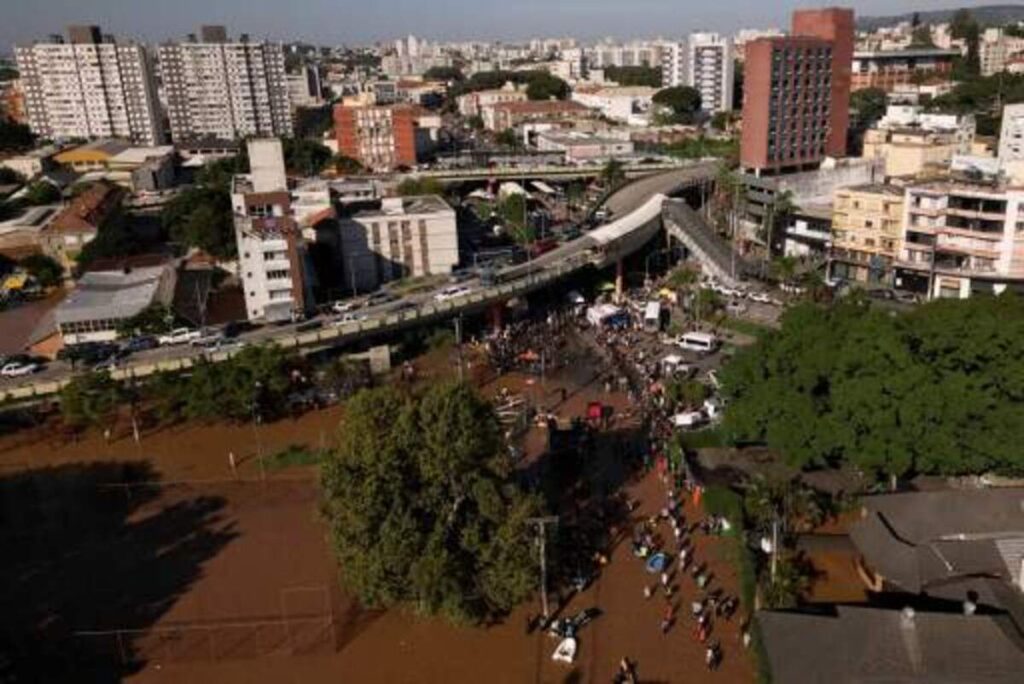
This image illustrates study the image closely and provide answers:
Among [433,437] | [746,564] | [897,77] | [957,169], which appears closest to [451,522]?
[433,437]

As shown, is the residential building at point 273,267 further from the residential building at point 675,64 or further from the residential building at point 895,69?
the residential building at point 895,69

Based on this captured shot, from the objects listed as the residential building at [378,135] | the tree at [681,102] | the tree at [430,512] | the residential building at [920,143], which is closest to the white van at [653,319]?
the tree at [430,512]

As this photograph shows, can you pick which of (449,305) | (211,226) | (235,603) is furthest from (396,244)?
(235,603)

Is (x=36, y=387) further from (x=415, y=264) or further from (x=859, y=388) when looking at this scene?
(x=859, y=388)

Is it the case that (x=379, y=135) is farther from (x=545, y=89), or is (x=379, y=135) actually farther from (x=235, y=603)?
(x=235, y=603)

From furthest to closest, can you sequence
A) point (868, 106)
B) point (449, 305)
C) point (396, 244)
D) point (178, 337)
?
point (868, 106)
point (396, 244)
point (449, 305)
point (178, 337)

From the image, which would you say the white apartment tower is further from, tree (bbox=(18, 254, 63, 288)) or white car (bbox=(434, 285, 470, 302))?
tree (bbox=(18, 254, 63, 288))
